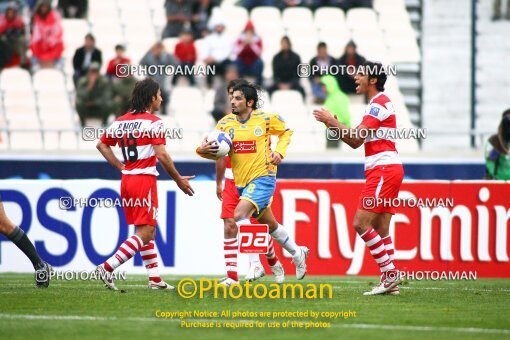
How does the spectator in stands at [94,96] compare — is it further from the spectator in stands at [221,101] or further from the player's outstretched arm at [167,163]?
the player's outstretched arm at [167,163]

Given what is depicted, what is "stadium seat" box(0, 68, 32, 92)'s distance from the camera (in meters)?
21.8

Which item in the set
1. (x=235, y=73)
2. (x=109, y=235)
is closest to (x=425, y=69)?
(x=235, y=73)

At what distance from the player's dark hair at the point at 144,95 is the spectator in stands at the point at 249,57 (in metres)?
9.50

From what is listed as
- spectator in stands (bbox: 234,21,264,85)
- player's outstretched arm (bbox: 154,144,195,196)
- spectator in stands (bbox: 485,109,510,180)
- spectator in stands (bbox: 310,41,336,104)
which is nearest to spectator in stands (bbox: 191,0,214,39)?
spectator in stands (bbox: 234,21,264,85)

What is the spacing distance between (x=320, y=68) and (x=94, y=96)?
13.8 ft

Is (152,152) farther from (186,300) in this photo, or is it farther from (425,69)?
(425,69)

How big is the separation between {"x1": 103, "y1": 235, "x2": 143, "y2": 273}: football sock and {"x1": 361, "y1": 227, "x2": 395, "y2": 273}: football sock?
243cm

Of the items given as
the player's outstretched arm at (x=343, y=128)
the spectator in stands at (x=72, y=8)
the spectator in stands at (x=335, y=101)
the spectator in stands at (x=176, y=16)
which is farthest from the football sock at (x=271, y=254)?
the spectator in stands at (x=72, y=8)

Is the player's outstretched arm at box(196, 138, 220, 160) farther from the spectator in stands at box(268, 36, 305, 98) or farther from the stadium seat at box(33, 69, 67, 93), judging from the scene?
the stadium seat at box(33, 69, 67, 93)

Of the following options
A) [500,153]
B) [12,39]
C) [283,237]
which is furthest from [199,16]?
[283,237]

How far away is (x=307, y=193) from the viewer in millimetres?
15273

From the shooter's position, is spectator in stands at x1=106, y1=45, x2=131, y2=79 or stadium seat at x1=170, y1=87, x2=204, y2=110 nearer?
spectator in stands at x1=106, y1=45, x2=131, y2=79

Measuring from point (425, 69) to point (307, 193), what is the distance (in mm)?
9054

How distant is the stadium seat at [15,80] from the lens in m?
21.8
